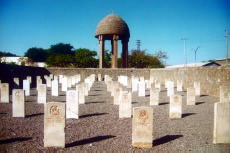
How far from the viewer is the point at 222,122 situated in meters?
5.25

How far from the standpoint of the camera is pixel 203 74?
16.2 m

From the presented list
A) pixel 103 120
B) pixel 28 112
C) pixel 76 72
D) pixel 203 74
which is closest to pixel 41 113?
pixel 28 112

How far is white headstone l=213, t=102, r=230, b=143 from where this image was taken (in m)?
5.20

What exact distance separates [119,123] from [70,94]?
8.02ft

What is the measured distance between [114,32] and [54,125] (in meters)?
29.3

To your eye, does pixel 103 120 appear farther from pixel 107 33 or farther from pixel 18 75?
pixel 107 33

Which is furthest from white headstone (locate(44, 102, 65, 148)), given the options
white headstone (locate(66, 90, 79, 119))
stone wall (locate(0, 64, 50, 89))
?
stone wall (locate(0, 64, 50, 89))

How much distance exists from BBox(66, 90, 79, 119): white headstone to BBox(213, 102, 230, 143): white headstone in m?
5.00

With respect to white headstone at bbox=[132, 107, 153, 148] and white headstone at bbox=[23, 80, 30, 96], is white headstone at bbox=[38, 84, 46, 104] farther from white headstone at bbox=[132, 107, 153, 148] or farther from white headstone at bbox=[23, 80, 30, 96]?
white headstone at bbox=[132, 107, 153, 148]

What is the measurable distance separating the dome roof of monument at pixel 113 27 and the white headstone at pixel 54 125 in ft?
95.6

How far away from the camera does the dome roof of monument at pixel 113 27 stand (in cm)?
3319

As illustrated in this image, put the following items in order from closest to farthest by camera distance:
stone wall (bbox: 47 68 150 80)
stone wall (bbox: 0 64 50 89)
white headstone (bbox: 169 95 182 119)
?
white headstone (bbox: 169 95 182 119) → stone wall (bbox: 0 64 50 89) → stone wall (bbox: 47 68 150 80)

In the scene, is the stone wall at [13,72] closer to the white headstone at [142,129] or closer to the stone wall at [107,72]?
the stone wall at [107,72]

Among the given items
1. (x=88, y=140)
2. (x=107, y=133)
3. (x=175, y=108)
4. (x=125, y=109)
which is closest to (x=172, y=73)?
(x=175, y=108)
